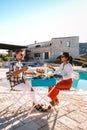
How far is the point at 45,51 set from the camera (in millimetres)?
38406

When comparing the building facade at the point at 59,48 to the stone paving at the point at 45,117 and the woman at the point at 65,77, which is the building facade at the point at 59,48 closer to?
the stone paving at the point at 45,117

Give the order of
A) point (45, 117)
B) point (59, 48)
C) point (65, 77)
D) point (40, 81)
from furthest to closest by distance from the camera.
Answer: point (59, 48)
point (65, 77)
point (40, 81)
point (45, 117)

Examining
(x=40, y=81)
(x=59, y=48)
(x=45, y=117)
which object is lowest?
(x=45, y=117)

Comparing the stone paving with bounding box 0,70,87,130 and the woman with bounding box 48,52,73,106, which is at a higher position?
the woman with bounding box 48,52,73,106

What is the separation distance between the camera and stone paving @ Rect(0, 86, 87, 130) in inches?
138

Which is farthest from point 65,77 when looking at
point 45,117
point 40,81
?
point 45,117

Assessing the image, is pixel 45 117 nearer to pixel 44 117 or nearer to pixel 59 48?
pixel 44 117

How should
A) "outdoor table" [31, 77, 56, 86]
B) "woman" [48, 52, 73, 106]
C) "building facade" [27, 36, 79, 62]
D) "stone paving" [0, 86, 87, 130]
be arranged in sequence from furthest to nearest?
"building facade" [27, 36, 79, 62]
"woman" [48, 52, 73, 106]
"outdoor table" [31, 77, 56, 86]
"stone paving" [0, 86, 87, 130]

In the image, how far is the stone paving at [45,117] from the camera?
3508mm

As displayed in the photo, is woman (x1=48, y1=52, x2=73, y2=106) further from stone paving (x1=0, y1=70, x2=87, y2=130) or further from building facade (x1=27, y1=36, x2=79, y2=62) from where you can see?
building facade (x1=27, y1=36, x2=79, y2=62)

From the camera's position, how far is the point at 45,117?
13.1 ft

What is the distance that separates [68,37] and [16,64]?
34800mm

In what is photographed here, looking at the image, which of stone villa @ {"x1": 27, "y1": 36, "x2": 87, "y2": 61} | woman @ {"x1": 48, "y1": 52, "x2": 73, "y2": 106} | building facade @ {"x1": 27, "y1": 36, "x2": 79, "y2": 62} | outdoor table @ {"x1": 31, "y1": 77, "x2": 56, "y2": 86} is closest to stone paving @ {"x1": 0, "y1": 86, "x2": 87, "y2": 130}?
woman @ {"x1": 48, "y1": 52, "x2": 73, "y2": 106}

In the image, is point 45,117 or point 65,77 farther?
point 65,77
